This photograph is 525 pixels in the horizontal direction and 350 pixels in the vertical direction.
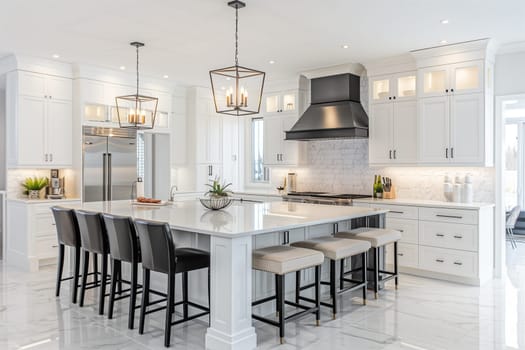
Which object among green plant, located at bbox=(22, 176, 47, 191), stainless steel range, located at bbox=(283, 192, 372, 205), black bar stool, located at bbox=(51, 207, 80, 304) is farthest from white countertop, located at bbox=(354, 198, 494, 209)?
green plant, located at bbox=(22, 176, 47, 191)

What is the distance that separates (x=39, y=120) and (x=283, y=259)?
460cm

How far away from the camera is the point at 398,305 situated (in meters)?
4.28

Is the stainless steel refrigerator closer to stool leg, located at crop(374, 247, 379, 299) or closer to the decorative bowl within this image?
the decorative bowl

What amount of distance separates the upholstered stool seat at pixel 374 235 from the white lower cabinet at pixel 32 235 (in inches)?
150

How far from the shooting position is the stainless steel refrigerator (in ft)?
21.4

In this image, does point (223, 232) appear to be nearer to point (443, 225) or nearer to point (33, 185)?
point (443, 225)

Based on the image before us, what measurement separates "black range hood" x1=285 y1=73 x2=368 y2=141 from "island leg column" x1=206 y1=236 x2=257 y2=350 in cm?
350

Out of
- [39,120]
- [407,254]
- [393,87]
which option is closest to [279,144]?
[393,87]

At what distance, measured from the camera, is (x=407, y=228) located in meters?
5.54

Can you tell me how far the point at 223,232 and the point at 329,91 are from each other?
4.22 m

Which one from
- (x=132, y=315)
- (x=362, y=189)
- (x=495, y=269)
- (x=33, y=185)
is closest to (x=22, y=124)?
(x=33, y=185)

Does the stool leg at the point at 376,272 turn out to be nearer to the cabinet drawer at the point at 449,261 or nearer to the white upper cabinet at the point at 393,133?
the cabinet drawer at the point at 449,261

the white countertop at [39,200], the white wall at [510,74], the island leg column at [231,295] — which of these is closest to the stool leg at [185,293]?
the island leg column at [231,295]

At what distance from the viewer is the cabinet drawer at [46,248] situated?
5.91m
